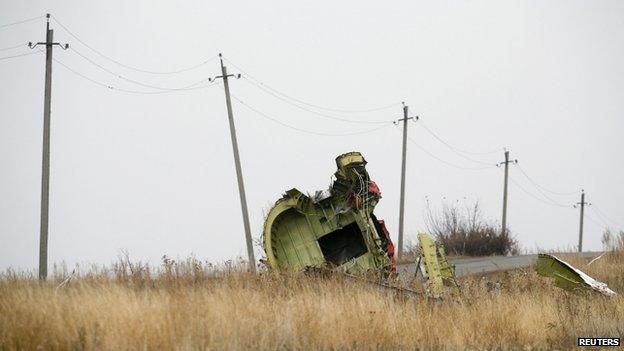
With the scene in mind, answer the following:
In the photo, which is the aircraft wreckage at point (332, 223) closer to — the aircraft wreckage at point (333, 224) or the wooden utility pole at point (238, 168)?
the aircraft wreckage at point (333, 224)

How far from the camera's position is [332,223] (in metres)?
14.3

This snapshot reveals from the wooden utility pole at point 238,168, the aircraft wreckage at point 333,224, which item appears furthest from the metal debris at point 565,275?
the wooden utility pole at point 238,168

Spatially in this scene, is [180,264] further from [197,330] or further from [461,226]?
[461,226]

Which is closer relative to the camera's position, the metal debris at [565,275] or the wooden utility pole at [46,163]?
the metal debris at [565,275]

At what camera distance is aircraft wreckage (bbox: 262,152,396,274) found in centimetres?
1385

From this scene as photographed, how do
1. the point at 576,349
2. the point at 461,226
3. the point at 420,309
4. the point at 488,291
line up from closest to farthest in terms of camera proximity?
1. the point at 576,349
2. the point at 420,309
3. the point at 488,291
4. the point at 461,226

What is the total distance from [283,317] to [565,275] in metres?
6.83

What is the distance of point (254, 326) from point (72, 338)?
2.16 metres

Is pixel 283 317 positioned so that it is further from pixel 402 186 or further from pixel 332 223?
pixel 402 186

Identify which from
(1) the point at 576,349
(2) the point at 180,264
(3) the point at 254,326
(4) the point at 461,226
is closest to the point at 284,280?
(2) the point at 180,264

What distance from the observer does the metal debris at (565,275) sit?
12.5 metres

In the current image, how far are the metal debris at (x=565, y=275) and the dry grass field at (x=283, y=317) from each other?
1.24 feet

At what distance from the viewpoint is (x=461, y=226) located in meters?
35.5

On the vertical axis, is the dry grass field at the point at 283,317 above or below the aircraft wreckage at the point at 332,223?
below
